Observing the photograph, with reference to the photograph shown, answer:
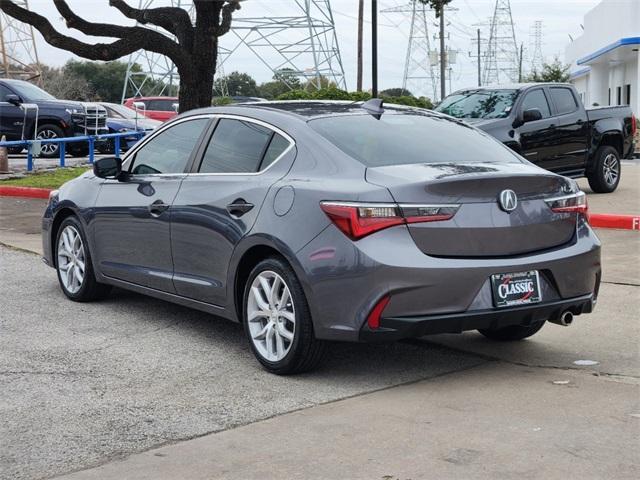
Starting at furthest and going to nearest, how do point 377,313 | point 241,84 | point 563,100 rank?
point 241,84, point 563,100, point 377,313

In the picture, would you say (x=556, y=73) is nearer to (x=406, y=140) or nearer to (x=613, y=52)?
(x=613, y=52)

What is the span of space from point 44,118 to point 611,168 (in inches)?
546

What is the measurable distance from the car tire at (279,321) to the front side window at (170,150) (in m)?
1.40

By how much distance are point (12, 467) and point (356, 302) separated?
1.99m

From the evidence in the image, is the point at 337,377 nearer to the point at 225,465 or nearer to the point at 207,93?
the point at 225,465

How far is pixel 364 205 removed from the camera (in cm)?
564

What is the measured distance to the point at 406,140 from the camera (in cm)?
645

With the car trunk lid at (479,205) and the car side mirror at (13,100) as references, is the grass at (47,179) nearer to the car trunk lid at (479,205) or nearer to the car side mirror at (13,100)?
the car side mirror at (13,100)

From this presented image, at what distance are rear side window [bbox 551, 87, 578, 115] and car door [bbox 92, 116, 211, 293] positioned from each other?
963 centimetres

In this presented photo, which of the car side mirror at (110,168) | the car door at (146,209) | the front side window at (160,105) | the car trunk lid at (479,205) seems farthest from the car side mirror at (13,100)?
the car trunk lid at (479,205)

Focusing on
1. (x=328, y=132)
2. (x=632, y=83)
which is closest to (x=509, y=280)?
(x=328, y=132)

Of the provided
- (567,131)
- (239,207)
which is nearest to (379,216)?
(239,207)

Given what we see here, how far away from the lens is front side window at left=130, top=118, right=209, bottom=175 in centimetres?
730

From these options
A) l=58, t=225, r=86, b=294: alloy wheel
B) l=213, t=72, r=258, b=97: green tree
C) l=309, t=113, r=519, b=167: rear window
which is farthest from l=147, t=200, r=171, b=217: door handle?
l=213, t=72, r=258, b=97: green tree
